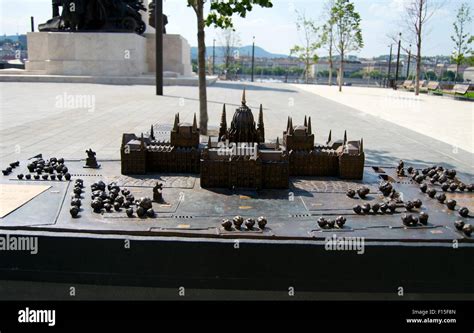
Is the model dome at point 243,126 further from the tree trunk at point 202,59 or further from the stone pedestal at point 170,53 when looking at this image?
the stone pedestal at point 170,53

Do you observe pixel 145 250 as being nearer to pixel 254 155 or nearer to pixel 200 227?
pixel 200 227

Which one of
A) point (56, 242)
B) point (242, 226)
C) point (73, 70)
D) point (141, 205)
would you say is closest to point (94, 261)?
point (56, 242)

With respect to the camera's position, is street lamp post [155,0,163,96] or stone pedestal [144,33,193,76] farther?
stone pedestal [144,33,193,76]

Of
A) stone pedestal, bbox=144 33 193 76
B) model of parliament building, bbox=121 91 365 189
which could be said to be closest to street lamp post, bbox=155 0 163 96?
stone pedestal, bbox=144 33 193 76

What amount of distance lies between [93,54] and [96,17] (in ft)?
10.2

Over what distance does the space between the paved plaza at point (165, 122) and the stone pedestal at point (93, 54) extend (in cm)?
764

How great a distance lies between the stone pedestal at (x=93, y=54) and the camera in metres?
36.3

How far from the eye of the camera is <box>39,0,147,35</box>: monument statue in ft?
121

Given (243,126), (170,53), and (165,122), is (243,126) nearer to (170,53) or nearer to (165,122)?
(165,122)

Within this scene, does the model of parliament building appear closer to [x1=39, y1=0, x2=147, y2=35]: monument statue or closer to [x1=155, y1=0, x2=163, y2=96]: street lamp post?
[x1=155, y1=0, x2=163, y2=96]: street lamp post

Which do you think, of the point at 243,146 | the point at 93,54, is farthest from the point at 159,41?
the point at 243,146

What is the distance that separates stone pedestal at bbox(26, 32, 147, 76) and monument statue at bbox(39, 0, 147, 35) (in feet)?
4.33

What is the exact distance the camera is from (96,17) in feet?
122

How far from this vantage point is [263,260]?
5.17m
